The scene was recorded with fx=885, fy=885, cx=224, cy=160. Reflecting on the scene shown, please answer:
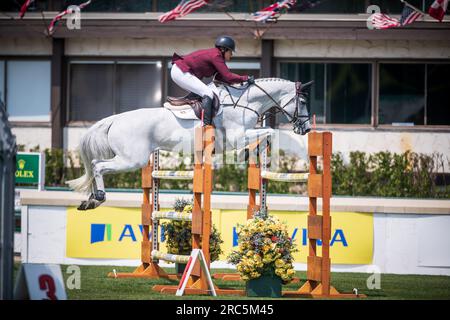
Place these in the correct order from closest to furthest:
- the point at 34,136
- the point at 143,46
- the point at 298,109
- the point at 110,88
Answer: the point at 298,109 < the point at 143,46 < the point at 34,136 < the point at 110,88

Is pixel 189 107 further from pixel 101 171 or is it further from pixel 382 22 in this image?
pixel 382 22

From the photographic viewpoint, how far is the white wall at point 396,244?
1112cm

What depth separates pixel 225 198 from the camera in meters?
11.7

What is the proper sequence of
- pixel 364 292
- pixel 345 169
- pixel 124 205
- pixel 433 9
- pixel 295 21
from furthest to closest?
1. pixel 295 21
2. pixel 345 169
3. pixel 433 9
4. pixel 124 205
5. pixel 364 292

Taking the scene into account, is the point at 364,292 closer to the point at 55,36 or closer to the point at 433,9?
the point at 433,9

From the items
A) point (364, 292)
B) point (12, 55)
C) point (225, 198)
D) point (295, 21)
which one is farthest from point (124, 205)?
point (12, 55)

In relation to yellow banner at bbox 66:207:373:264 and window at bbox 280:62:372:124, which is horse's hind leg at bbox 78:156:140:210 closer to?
yellow banner at bbox 66:207:373:264

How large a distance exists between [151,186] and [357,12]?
8934 millimetres

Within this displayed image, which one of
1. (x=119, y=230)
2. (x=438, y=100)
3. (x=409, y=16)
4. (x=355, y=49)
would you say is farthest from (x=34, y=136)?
(x=438, y=100)

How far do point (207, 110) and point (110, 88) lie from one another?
9.80 metres

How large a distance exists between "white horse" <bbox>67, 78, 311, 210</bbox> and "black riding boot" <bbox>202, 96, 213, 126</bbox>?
14 cm

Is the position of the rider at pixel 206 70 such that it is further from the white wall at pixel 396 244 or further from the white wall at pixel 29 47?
the white wall at pixel 29 47

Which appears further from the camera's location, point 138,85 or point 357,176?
point 138,85

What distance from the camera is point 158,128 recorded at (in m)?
9.64
